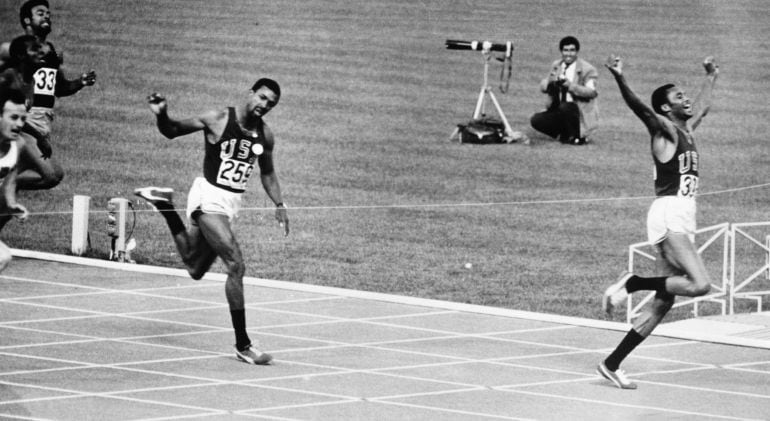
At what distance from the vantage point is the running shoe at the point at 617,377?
13.4m

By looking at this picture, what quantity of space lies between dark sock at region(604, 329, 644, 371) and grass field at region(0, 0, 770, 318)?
3.72 metres

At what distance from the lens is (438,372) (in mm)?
13781

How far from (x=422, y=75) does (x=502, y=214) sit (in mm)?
11725

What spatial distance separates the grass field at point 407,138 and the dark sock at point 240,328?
14.0 ft

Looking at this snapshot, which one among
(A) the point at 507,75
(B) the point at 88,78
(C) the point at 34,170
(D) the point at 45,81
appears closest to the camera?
(B) the point at 88,78

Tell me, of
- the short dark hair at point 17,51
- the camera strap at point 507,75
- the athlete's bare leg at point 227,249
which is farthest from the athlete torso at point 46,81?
the camera strap at point 507,75

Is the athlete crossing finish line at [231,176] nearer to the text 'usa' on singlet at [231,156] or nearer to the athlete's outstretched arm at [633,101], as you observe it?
the text 'usa' on singlet at [231,156]

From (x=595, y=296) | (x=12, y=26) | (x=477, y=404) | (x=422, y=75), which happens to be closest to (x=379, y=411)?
(x=477, y=404)

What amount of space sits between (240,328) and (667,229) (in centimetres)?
352

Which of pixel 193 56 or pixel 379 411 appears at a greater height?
pixel 193 56

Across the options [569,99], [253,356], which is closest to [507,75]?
[569,99]

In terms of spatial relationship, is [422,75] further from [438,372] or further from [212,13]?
[438,372]

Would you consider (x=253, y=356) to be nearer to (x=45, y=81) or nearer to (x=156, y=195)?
(x=156, y=195)

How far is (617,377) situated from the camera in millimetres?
13359
